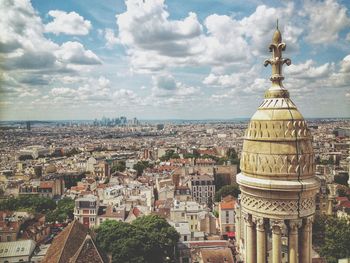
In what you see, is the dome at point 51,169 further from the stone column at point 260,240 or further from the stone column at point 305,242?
the stone column at point 305,242

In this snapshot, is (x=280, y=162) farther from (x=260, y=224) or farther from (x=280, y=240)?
(x=280, y=240)

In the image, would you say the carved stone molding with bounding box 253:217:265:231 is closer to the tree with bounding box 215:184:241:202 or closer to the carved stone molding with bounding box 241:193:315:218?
the carved stone molding with bounding box 241:193:315:218

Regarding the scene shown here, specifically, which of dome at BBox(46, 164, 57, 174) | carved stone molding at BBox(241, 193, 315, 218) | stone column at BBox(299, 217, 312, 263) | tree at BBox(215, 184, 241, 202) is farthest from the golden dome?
dome at BBox(46, 164, 57, 174)

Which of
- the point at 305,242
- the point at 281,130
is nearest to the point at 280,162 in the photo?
the point at 281,130

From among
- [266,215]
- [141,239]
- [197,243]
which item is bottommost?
[197,243]

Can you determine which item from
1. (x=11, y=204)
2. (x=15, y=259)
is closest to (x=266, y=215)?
(x=15, y=259)

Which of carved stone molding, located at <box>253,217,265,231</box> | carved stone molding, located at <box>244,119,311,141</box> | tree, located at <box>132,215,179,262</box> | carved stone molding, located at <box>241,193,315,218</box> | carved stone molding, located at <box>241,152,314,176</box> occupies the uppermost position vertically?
carved stone molding, located at <box>244,119,311,141</box>

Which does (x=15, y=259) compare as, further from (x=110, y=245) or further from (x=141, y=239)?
(x=141, y=239)
